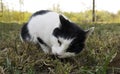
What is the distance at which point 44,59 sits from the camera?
14.7 ft

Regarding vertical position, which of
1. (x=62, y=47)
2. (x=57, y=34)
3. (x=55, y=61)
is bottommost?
(x=55, y=61)

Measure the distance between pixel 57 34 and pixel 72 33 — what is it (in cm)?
19

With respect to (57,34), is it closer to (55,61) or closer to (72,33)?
(72,33)

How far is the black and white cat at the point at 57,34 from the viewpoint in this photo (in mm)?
4548

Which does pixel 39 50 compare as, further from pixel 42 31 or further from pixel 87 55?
pixel 87 55

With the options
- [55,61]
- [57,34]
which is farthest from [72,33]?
[55,61]

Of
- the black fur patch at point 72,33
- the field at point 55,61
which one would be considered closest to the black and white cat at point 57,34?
the black fur patch at point 72,33

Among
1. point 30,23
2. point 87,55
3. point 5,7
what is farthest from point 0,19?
point 87,55

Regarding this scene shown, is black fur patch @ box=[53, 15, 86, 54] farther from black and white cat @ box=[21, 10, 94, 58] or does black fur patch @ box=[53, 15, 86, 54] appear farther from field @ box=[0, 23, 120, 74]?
field @ box=[0, 23, 120, 74]

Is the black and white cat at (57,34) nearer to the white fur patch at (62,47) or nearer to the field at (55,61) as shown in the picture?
the white fur patch at (62,47)

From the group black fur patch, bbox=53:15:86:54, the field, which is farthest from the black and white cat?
the field

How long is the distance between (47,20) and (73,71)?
121 cm

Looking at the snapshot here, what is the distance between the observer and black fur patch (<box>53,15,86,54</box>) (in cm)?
463

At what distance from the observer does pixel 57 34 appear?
471 cm
